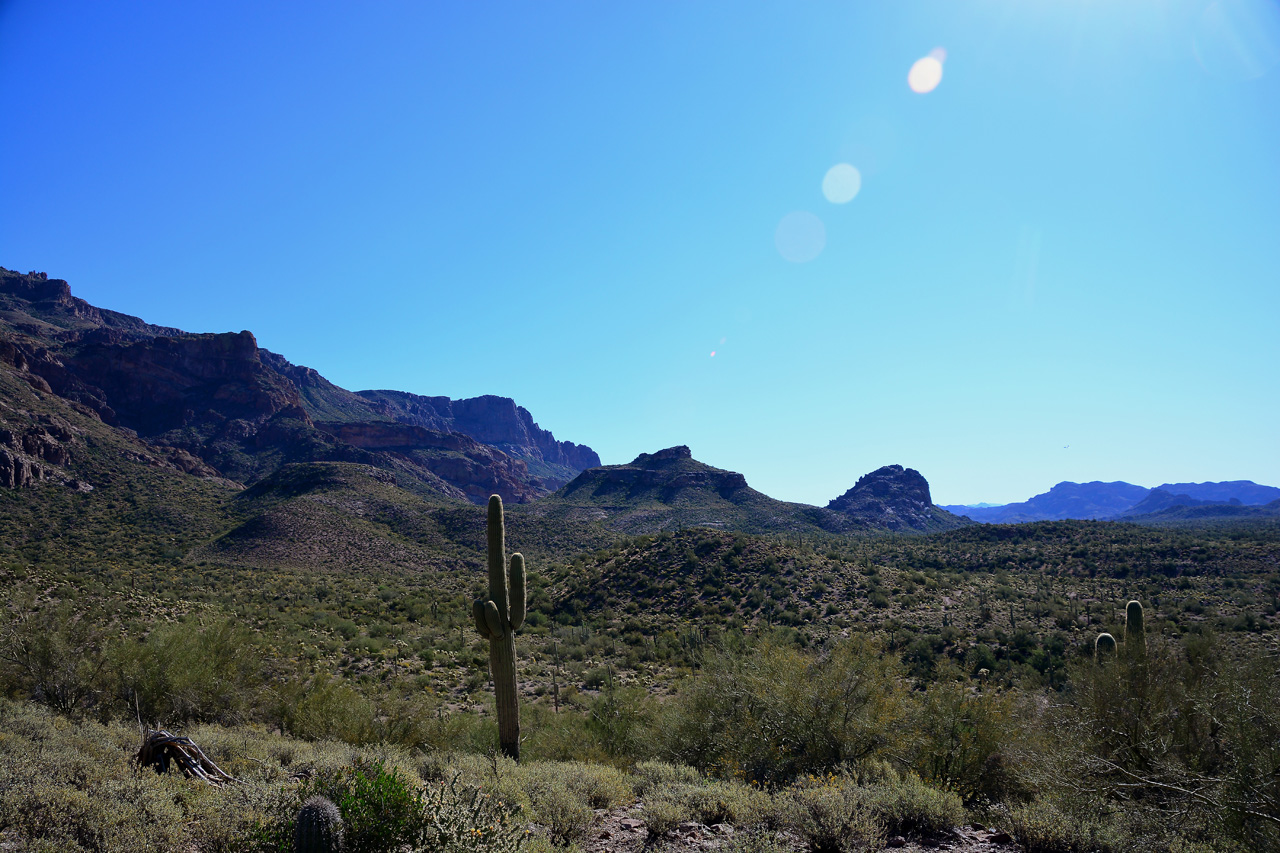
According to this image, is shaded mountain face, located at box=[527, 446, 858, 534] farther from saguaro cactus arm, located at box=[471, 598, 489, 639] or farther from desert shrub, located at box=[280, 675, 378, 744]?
saguaro cactus arm, located at box=[471, 598, 489, 639]

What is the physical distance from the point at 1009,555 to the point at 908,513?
64049 millimetres

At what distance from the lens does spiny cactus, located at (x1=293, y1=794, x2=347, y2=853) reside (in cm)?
474

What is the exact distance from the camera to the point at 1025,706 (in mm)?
11023

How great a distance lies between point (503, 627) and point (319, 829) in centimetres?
612

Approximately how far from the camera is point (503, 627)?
1091 centimetres

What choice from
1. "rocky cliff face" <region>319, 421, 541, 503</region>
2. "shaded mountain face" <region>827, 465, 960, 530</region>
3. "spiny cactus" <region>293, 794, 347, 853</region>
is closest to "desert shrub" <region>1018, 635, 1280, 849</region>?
"spiny cactus" <region>293, 794, 347, 853</region>

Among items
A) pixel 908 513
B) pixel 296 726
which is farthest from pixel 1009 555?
pixel 908 513

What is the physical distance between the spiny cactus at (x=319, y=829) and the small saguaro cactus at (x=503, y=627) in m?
5.34

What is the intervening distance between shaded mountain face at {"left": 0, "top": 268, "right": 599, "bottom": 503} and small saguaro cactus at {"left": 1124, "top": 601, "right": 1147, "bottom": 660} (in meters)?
91.3

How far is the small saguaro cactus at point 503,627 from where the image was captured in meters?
10.5

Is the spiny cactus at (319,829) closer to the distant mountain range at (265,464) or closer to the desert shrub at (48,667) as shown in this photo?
the desert shrub at (48,667)

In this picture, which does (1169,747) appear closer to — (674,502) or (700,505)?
(700,505)

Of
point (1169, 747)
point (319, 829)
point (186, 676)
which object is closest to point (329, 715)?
point (186, 676)

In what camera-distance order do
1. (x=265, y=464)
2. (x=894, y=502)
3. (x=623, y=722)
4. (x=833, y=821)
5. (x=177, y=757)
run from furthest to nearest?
(x=894, y=502) → (x=265, y=464) → (x=623, y=722) → (x=177, y=757) → (x=833, y=821)
